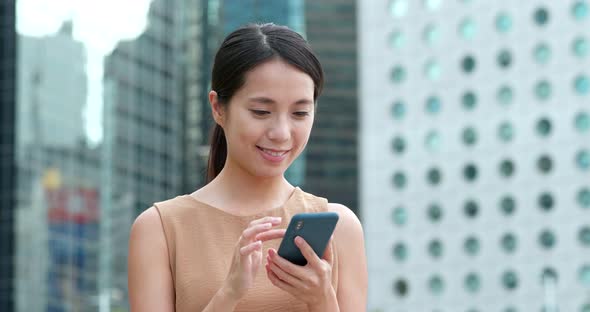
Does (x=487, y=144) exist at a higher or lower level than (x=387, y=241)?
higher

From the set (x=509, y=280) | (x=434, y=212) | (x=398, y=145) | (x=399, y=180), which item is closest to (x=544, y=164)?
(x=509, y=280)

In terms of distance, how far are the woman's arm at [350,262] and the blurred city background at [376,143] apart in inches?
2024

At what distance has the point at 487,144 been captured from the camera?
69000 millimetres

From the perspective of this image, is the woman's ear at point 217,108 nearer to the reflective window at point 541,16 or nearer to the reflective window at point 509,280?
the reflective window at point 509,280

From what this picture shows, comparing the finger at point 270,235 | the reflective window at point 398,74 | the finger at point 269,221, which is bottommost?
the finger at point 270,235

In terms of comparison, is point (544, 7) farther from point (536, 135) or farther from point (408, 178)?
point (408, 178)

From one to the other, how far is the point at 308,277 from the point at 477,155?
6669cm

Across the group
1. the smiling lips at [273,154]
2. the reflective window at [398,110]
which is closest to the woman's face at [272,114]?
the smiling lips at [273,154]

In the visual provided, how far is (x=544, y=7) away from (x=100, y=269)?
3056 cm

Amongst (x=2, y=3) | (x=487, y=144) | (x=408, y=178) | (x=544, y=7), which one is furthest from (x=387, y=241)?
(x=2, y=3)

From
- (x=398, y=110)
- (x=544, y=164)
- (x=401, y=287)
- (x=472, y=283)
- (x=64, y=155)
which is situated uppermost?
(x=398, y=110)

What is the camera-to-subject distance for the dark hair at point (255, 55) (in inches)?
144

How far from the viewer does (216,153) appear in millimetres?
4109

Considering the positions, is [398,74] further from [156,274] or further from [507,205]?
[156,274]
